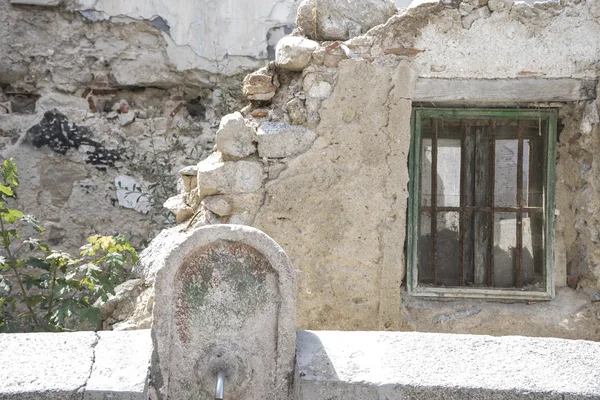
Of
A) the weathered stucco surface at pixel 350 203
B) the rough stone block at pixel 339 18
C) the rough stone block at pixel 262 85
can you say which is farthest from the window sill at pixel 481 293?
the rough stone block at pixel 339 18

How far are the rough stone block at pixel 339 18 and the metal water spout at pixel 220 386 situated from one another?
2.21m

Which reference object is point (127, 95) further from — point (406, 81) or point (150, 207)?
point (406, 81)

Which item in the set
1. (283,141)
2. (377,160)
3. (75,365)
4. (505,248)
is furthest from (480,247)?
(75,365)

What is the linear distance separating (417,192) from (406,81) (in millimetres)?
610

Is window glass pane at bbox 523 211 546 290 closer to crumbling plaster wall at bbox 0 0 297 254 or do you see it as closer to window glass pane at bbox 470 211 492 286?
window glass pane at bbox 470 211 492 286

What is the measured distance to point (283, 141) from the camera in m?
3.93

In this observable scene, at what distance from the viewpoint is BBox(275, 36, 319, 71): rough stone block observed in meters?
3.95

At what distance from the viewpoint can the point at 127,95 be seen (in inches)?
259

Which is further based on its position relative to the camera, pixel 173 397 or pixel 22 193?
pixel 22 193

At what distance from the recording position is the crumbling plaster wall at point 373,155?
3.91 metres

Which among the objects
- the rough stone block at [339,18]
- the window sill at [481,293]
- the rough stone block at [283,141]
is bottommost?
the window sill at [481,293]

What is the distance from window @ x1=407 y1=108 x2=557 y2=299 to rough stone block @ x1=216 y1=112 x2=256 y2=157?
0.90 metres

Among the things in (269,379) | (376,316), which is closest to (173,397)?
(269,379)

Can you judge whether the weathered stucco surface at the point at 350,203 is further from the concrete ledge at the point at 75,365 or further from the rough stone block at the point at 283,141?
the concrete ledge at the point at 75,365
